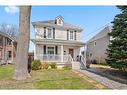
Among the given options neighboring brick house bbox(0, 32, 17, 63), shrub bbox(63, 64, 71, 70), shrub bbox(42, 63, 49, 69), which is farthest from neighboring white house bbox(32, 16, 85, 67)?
neighboring brick house bbox(0, 32, 17, 63)

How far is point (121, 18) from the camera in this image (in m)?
17.0

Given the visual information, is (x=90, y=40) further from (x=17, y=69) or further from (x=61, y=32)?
(x=17, y=69)

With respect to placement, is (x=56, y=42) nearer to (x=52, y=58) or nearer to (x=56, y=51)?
(x=56, y=51)

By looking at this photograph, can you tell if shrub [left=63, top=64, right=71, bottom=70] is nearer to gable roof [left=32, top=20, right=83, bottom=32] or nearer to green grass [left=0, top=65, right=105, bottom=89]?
gable roof [left=32, top=20, right=83, bottom=32]

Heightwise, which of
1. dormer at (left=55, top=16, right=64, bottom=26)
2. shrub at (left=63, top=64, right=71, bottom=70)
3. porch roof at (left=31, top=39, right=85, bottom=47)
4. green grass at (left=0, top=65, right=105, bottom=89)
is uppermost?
dormer at (left=55, top=16, right=64, bottom=26)

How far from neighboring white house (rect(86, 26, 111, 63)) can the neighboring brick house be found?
15069 mm

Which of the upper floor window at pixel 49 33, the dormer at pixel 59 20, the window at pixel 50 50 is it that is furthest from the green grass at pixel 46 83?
the dormer at pixel 59 20

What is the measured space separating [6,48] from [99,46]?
1641 cm

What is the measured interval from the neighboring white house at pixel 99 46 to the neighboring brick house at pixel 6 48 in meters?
15.1

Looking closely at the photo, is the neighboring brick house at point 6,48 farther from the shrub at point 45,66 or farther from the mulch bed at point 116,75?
the mulch bed at point 116,75

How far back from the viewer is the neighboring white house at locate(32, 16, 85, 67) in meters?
27.6

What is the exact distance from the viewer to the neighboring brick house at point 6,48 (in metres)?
37.2

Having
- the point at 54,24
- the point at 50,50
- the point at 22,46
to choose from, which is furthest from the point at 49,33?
the point at 22,46
